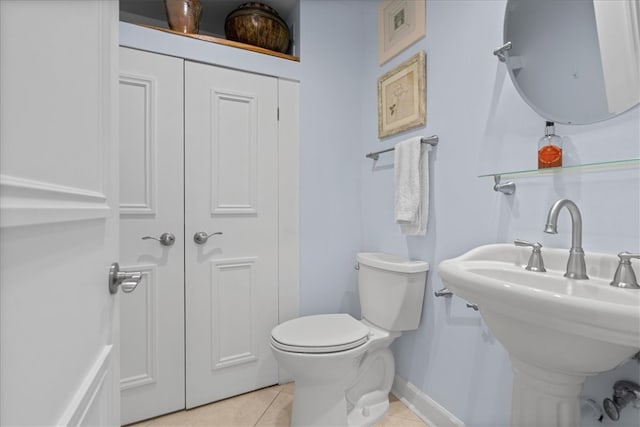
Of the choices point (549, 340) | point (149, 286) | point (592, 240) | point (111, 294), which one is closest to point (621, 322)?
point (549, 340)

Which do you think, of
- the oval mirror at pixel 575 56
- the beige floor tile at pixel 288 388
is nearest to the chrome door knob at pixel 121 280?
the oval mirror at pixel 575 56

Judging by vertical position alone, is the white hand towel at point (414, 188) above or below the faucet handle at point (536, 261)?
above

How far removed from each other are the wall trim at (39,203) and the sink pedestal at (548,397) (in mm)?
980

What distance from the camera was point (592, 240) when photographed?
0.85m

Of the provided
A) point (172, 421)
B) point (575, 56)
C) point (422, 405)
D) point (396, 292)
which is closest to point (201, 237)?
point (172, 421)

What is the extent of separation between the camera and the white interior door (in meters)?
0.28

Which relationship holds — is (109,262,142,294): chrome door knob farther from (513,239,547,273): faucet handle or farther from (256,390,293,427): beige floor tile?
(256,390,293,427): beige floor tile

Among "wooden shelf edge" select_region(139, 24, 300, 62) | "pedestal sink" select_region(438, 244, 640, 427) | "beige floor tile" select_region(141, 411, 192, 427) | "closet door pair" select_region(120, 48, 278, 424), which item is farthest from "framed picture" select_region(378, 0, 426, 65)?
"beige floor tile" select_region(141, 411, 192, 427)

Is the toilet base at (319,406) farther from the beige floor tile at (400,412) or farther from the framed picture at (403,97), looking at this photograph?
the framed picture at (403,97)

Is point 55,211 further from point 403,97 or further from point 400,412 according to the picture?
point 400,412

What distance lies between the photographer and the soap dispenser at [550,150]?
0.90 m

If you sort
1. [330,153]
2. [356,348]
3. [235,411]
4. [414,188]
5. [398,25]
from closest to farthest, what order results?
[356,348] → [414,188] → [235,411] → [398,25] → [330,153]

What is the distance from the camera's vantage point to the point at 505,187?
3.45 feet

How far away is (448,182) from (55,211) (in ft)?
4.26
